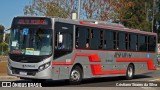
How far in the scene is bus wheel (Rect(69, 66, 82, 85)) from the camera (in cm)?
2052

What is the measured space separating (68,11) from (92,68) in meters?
22.6

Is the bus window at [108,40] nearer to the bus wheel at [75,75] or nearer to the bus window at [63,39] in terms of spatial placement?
the bus wheel at [75,75]

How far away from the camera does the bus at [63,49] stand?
1905 centimetres

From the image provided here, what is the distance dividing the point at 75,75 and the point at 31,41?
2941mm

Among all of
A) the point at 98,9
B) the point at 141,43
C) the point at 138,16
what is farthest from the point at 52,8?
the point at 138,16

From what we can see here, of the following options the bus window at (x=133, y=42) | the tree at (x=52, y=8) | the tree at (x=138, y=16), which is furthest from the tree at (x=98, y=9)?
the tree at (x=138, y=16)

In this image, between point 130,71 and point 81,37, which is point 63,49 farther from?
point 130,71

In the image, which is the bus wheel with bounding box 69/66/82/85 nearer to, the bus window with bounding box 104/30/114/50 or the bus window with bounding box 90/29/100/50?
the bus window with bounding box 90/29/100/50

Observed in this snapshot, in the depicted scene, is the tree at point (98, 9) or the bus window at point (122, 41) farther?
the tree at point (98, 9)

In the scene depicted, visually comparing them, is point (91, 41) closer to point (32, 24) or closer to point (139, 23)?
point (32, 24)

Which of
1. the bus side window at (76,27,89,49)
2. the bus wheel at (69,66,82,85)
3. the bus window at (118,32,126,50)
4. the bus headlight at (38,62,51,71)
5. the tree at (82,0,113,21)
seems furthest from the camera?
the tree at (82,0,113,21)

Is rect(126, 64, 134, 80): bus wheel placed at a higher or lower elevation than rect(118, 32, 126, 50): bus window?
lower

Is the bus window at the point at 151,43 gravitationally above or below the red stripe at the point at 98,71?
above

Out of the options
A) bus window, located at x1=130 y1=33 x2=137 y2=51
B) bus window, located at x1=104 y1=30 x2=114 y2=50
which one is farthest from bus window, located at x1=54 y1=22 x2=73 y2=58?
bus window, located at x1=130 y1=33 x2=137 y2=51
